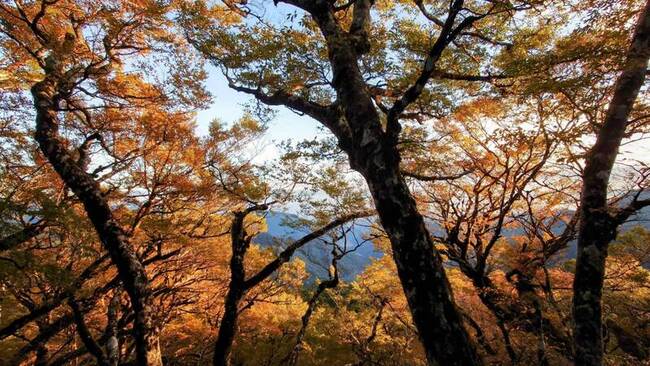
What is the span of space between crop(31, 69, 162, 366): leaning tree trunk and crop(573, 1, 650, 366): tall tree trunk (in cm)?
522

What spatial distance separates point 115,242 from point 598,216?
6071mm

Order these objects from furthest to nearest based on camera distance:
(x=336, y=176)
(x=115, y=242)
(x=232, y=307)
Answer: (x=336, y=176), (x=232, y=307), (x=115, y=242)

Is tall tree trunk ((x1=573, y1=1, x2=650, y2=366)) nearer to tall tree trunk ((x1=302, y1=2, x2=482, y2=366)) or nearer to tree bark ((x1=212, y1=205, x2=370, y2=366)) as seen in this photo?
tall tree trunk ((x1=302, y1=2, x2=482, y2=366))

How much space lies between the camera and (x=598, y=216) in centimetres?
402

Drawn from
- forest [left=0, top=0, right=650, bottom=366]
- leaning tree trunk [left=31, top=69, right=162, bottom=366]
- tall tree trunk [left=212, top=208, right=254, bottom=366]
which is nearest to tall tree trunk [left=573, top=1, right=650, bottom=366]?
forest [left=0, top=0, right=650, bottom=366]

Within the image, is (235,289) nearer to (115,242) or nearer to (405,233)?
(115,242)

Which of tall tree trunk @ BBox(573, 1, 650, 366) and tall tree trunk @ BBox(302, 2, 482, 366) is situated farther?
tall tree trunk @ BBox(573, 1, 650, 366)

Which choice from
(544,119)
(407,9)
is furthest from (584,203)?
(407,9)

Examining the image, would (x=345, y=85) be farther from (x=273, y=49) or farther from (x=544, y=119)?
(x=544, y=119)

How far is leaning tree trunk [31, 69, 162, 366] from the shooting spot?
16.2ft

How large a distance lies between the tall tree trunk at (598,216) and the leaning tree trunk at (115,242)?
522 cm

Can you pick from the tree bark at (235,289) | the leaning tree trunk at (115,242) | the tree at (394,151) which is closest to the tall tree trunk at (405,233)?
the tree at (394,151)

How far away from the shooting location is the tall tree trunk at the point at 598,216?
383 centimetres

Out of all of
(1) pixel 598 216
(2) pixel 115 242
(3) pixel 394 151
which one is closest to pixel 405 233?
(3) pixel 394 151
